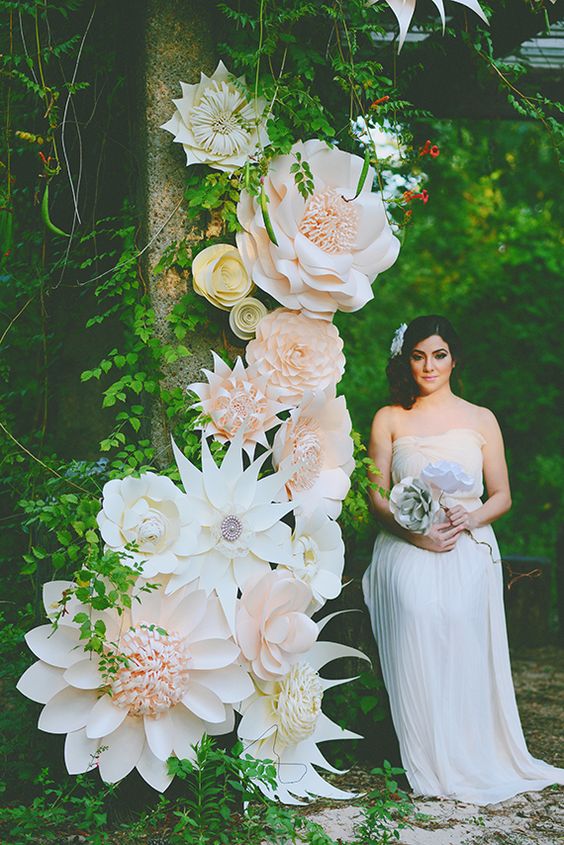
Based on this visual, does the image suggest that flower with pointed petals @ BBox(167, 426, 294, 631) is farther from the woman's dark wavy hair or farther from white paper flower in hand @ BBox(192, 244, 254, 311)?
the woman's dark wavy hair

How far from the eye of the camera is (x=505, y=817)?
357cm

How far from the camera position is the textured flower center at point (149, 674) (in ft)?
9.95

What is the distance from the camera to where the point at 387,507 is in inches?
164

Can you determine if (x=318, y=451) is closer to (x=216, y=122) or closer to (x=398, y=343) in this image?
(x=398, y=343)

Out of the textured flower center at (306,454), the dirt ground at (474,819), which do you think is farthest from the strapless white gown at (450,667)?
the textured flower center at (306,454)

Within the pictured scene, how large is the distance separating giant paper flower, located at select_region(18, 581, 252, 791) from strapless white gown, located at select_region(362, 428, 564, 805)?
1.01 meters

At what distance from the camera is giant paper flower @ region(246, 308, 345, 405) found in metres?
3.44

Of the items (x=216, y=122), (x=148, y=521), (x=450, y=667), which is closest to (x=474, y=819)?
(x=450, y=667)

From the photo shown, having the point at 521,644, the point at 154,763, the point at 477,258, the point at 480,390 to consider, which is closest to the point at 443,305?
the point at 477,258

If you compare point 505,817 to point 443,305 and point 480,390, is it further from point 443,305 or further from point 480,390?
point 443,305

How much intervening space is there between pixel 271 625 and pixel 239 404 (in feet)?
2.31

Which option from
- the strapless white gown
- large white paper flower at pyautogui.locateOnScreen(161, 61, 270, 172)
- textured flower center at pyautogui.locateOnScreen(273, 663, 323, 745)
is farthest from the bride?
large white paper flower at pyautogui.locateOnScreen(161, 61, 270, 172)

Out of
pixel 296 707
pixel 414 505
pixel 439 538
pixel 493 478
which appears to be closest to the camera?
pixel 296 707

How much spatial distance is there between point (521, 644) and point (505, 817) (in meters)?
3.69
